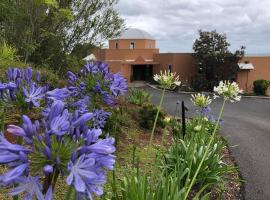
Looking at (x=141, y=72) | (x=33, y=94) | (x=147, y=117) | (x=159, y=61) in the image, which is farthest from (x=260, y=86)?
(x=33, y=94)

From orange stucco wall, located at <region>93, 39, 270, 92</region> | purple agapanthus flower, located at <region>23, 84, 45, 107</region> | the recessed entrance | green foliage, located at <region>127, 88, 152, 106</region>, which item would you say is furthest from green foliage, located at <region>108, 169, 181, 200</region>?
the recessed entrance

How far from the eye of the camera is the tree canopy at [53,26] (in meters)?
13.8

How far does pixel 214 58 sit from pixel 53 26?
21.4 meters

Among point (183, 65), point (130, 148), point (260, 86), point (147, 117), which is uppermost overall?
point (183, 65)

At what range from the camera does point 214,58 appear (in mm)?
34781

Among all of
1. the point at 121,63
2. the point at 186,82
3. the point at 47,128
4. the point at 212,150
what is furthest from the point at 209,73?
the point at 47,128

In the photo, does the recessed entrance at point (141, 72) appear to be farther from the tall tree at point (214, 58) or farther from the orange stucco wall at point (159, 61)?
the tall tree at point (214, 58)

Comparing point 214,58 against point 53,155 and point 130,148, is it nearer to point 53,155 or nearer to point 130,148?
point 130,148

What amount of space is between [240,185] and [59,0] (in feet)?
37.3

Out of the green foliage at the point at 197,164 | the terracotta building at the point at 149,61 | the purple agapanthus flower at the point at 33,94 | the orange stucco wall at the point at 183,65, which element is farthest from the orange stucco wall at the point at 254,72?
the purple agapanthus flower at the point at 33,94

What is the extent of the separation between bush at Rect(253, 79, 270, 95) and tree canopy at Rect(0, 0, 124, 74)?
64.1 feet

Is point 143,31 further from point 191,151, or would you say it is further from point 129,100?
point 191,151

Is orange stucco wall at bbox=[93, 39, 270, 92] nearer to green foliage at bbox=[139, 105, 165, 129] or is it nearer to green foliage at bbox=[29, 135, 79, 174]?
green foliage at bbox=[139, 105, 165, 129]

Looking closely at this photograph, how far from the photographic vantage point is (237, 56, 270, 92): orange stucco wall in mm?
36594
